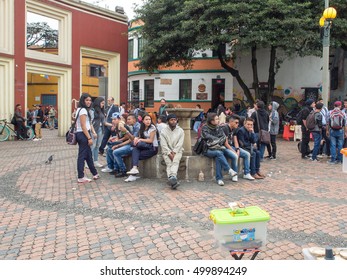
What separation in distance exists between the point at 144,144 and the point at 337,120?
5.38 metres

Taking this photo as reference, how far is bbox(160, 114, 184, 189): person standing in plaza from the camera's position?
7.21 meters

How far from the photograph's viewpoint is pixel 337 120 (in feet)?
32.2

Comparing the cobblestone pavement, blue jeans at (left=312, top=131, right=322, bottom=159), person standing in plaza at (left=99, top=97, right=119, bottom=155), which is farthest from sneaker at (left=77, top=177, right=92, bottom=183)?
blue jeans at (left=312, top=131, right=322, bottom=159)

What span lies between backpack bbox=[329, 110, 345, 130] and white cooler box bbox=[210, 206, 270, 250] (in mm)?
7526

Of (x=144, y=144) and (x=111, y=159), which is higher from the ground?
(x=144, y=144)

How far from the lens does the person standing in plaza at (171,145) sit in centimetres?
721

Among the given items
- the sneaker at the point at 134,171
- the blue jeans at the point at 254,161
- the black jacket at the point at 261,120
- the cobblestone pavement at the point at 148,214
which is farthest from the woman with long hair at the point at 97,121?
the black jacket at the point at 261,120

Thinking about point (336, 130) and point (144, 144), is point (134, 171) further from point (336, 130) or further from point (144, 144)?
point (336, 130)

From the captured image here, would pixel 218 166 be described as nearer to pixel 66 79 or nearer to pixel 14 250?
pixel 14 250

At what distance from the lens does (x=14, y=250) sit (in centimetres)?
421

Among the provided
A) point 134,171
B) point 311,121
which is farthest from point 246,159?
point 311,121

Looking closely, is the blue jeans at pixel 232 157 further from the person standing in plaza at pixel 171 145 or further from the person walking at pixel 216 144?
the person standing in plaza at pixel 171 145

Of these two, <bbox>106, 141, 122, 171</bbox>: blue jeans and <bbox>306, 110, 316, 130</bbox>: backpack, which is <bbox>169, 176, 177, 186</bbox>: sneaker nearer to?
<bbox>106, 141, 122, 171</bbox>: blue jeans

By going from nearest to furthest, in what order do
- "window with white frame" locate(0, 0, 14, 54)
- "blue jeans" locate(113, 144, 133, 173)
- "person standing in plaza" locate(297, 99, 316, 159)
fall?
"blue jeans" locate(113, 144, 133, 173), "person standing in plaza" locate(297, 99, 316, 159), "window with white frame" locate(0, 0, 14, 54)
